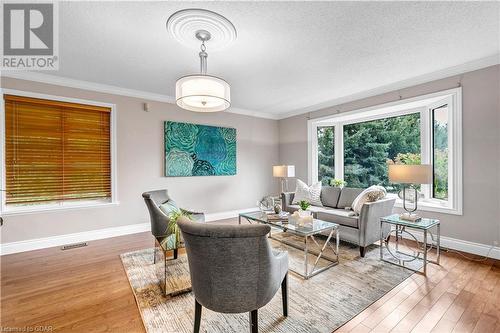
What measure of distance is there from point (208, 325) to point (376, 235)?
2.48 meters

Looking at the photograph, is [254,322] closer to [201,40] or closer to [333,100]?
[201,40]

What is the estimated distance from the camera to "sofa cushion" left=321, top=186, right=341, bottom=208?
408 cm

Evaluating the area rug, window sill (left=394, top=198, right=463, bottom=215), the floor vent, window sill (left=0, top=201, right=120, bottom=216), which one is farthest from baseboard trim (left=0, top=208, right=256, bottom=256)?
window sill (left=394, top=198, right=463, bottom=215)

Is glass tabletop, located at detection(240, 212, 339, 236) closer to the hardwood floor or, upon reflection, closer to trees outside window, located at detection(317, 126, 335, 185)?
the hardwood floor

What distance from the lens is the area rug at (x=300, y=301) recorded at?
1717 millimetres

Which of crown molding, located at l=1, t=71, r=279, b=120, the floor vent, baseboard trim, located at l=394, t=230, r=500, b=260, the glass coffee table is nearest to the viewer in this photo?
the glass coffee table

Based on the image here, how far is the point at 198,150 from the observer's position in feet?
15.1

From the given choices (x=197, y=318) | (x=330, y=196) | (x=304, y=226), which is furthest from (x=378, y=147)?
(x=197, y=318)

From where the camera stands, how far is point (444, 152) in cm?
349

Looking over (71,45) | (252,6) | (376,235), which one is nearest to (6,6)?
(71,45)

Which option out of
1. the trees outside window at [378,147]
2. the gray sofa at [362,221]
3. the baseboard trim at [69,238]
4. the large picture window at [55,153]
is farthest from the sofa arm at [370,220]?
the large picture window at [55,153]

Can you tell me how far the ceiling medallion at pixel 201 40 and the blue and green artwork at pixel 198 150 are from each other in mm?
2111

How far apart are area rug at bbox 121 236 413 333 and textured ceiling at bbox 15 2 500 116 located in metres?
2.50

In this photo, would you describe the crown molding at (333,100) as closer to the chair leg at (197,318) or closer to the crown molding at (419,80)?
the crown molding at (419,80)
